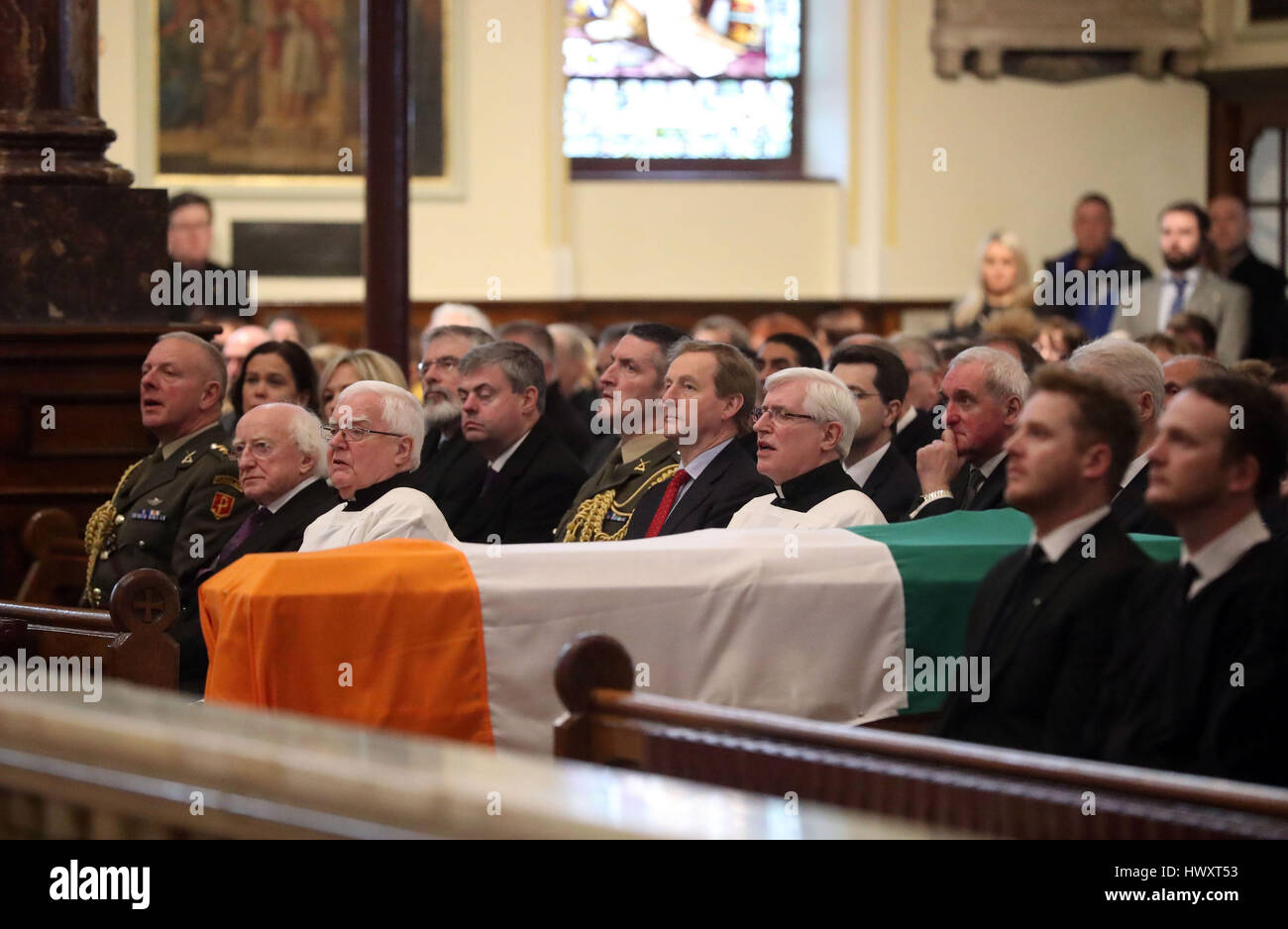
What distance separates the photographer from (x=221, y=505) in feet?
16.6

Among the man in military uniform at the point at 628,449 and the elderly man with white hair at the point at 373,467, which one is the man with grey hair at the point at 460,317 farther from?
the elderly man with white hair at the point at 373,467

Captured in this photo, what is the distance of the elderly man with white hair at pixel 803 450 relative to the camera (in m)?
4.46

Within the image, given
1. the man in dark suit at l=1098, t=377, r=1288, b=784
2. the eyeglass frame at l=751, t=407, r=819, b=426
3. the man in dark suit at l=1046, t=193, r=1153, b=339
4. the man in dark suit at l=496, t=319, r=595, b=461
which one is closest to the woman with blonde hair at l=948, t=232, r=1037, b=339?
the man in dark suit at l=1046, t=193, r=1153, b=339

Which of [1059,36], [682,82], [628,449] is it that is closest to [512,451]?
[628,449]

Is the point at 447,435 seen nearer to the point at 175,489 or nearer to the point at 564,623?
the point at 175,489

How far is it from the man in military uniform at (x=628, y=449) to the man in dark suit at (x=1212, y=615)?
2.14m

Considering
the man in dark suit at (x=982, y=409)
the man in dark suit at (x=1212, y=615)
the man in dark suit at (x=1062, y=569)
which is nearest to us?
the man in dark suit at (x=1212, y=615)

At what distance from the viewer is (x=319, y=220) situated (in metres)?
12.4

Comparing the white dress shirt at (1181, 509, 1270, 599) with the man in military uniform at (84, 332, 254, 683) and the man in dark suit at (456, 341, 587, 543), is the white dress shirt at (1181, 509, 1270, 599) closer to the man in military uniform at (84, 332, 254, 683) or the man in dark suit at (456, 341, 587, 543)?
the man in military uniform at (84, 332, 254, 683)

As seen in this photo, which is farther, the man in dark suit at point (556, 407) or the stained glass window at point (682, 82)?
the stained glass window at point (682, 82)

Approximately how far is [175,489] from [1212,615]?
10.3ft

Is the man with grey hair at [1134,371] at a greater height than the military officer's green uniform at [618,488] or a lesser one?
greater

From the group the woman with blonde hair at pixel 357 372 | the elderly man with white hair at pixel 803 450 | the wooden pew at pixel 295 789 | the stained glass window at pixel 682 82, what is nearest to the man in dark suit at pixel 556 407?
the woman with blonde hair at pixel 357 372
